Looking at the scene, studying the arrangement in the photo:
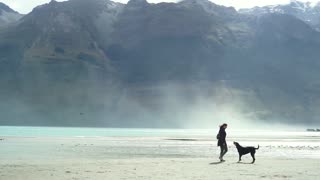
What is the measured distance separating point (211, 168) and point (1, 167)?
41.4ft

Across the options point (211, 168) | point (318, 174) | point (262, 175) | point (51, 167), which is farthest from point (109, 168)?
point (318, 174)

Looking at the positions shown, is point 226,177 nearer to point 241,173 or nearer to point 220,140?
point 241,173

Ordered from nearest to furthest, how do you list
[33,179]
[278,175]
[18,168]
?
[33,179] → [278,175] → [18,168]

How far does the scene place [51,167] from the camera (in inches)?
1296

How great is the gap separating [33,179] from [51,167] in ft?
20.3

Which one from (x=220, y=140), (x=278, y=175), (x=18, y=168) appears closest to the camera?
(x=278, y=175)

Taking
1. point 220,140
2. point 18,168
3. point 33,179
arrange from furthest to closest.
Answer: point 220,140, point 18,168, point 33,179

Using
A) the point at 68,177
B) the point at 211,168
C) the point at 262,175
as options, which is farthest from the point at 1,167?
the point at 262,175

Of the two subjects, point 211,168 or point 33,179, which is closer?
point 33,179

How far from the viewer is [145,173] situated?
29484 millimetres

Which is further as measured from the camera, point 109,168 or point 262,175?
point 109,168

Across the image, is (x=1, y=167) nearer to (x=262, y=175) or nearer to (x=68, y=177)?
(x=68, y=177)

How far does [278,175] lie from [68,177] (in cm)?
1106

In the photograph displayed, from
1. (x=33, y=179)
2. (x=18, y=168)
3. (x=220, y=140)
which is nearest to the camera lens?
(x=33, y=179)
